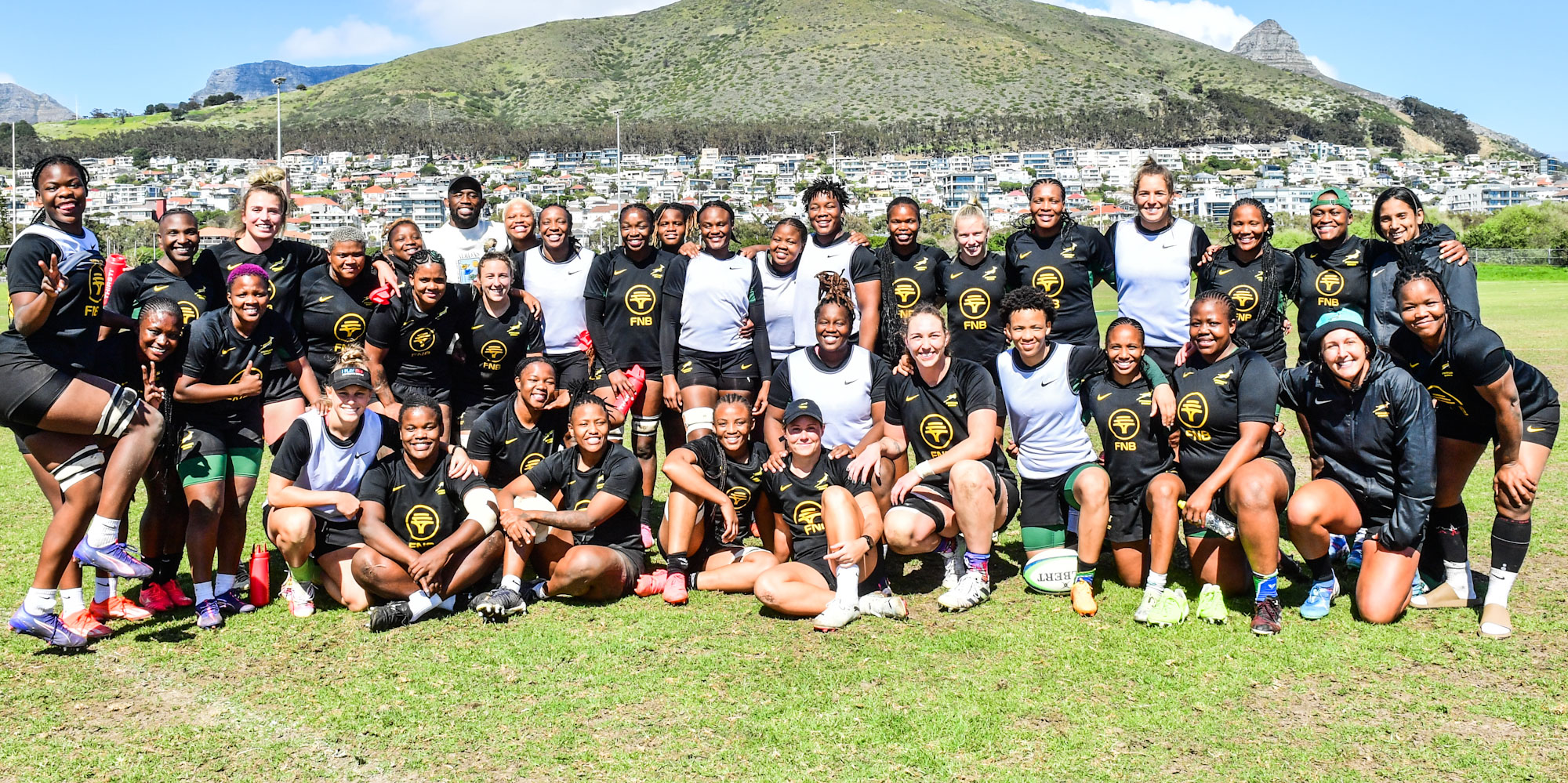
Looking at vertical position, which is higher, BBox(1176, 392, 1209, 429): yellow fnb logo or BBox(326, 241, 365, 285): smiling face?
BBox(326, 241, 365, 285): smiling face

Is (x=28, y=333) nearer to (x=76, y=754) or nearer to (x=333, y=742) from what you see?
(x=76, y=754)

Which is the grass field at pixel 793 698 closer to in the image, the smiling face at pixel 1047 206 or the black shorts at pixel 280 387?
the black shorts at pixel 280 387

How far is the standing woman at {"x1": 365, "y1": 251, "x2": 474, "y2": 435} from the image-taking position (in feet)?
21.6

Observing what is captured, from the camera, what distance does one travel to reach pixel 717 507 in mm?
6094

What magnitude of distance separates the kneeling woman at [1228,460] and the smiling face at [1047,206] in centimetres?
148

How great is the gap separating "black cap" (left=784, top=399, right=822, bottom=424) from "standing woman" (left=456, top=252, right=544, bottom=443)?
1.99 meters

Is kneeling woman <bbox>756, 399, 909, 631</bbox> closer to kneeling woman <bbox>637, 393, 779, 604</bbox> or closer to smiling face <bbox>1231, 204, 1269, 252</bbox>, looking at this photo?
kneeling woman <bbox>637, 393, 779, 604</bbox>

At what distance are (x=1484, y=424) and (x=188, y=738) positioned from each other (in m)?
6.09

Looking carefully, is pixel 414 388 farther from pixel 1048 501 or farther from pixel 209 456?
pixel 1048 501

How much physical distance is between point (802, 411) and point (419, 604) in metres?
2.21

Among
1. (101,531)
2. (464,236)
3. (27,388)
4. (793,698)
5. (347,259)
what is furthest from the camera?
(464,236)

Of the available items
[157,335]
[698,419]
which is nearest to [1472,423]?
[698,419]

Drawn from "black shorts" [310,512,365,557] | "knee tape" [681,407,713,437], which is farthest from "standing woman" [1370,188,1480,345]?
"black shorts" [310,512,365,557]

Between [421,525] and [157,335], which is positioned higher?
[157,335]
